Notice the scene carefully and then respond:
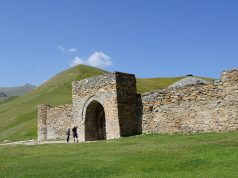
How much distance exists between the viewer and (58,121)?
114 ft

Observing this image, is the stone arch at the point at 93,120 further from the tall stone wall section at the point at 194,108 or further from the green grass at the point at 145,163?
the green grass at the point at 145,163

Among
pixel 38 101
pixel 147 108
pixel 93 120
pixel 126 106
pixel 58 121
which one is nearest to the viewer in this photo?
pixel 147 108

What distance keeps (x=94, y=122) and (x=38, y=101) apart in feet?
117

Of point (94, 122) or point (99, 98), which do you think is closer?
point (99, 98)

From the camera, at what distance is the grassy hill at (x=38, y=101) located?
46719mm

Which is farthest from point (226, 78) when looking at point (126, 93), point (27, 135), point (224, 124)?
point (27, 135)

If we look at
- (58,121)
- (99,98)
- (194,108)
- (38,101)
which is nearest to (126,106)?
(99,98)

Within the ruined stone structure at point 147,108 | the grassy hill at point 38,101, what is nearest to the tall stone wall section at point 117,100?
the ruined stone structure at point 147,108

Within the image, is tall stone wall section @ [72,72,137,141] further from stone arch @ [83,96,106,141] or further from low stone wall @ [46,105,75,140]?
low stone wall @ [46,105,75,140]

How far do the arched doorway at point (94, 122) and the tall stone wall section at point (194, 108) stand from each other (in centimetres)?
443

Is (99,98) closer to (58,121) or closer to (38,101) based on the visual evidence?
(58,121)

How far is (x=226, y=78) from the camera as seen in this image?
2155 centimetres

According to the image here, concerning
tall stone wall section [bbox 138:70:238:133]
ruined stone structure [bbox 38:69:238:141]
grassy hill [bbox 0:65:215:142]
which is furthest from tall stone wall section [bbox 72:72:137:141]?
grassy hill [bbox 0:65:215:142]

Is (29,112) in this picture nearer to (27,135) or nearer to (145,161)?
(27,135)
